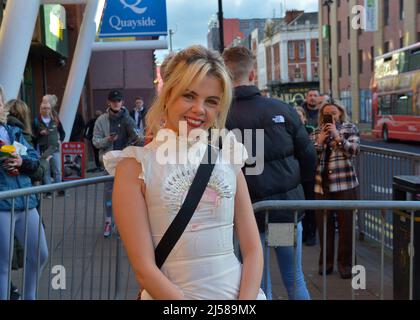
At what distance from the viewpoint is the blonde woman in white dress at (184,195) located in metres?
2.10

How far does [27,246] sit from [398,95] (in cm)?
2576

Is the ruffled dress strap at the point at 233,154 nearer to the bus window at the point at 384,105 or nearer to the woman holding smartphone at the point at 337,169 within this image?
the woman holding smartphone at the point at 337,169

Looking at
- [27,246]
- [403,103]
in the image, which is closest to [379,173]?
[27,246]

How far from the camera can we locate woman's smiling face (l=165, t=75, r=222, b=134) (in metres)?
2.21

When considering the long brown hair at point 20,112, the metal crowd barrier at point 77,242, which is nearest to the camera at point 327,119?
the metal crowd barrier at point 77,242

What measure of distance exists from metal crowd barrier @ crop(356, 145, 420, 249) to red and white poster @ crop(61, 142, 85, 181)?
205 inches

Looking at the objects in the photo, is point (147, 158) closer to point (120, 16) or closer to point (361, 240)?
point (361, 240)

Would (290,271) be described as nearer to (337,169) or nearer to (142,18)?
(337,169)

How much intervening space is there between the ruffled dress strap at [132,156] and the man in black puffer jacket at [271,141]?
171 centimetres

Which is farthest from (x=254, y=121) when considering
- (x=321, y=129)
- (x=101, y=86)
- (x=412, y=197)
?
(x=101, y=86)

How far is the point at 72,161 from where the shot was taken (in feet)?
36.4

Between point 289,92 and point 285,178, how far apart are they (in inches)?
3436

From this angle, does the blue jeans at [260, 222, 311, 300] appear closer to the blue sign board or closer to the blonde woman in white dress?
the blonde woman in white dress

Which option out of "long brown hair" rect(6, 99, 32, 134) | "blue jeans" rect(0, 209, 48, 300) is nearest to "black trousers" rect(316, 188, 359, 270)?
"blue jeans" rect(0, 209, 48, 300)
